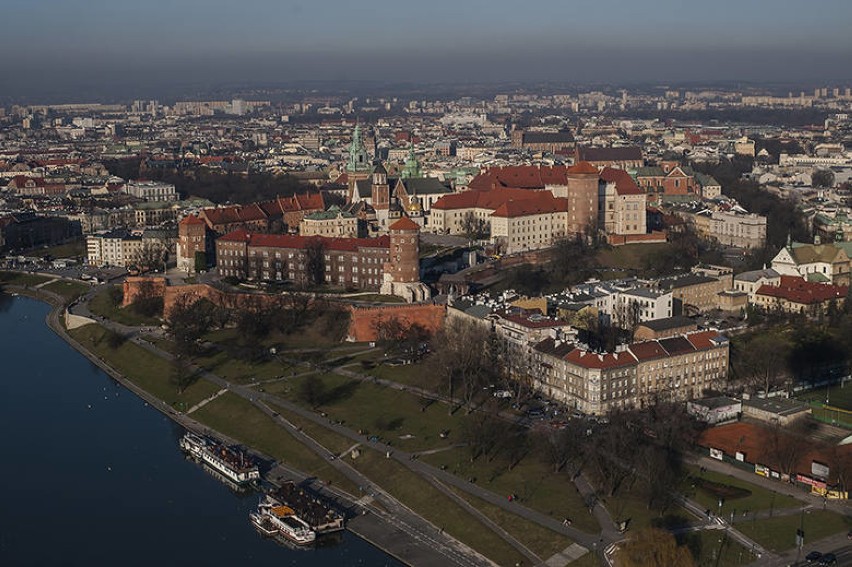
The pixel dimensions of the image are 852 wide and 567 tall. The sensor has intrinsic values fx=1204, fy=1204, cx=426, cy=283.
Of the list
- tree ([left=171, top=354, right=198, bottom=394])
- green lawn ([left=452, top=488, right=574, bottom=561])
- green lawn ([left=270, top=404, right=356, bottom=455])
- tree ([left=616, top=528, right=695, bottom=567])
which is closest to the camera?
tree ([left=616, top=528, right=695, bottom=567])

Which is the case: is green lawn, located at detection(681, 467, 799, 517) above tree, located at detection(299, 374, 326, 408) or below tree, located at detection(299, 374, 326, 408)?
below

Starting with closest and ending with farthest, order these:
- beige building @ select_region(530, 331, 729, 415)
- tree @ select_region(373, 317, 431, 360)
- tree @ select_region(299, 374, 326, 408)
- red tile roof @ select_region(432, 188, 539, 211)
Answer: beige building @ select_region(530, 331, 729, 415)
tree @ select_region(299, 374, 326, 408)
tree @ select_region(373, 317, 431, 360)
red tile roof @ select_region(432, 188, 539, 211)

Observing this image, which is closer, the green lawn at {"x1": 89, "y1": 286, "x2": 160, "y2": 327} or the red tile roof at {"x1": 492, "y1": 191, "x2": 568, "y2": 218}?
the green lawn at {"x1": 89, "y1": 286, "x2": 160, "y2": 327}

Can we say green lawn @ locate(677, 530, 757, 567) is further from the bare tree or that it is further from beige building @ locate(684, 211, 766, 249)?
beige building @ locate(684, 211, 766, 249)

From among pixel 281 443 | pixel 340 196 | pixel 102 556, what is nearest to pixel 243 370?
pixel 281 443

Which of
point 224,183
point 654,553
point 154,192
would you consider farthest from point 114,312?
point 224,183

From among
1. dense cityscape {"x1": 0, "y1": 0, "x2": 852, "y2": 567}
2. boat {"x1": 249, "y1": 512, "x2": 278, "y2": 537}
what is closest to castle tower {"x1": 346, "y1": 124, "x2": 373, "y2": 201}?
dense cityscape {"x1": 0, "y1": 0, "x2": 852, "y2": 567}

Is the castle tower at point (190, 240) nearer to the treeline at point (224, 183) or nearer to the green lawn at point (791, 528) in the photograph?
the treeline at point (224, 183)

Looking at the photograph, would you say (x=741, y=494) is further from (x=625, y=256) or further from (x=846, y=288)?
(x=625, y=256)

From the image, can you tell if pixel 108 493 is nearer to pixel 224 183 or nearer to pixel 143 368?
pixel 143 368
